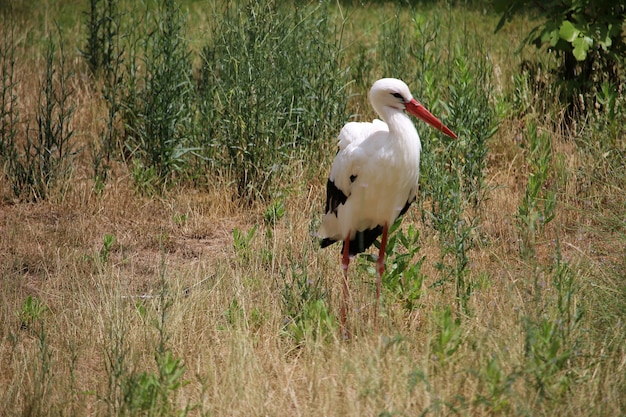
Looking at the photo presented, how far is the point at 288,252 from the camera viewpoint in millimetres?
4918

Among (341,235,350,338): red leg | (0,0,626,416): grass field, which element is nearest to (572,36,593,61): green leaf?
(0,0,626,416): grass field

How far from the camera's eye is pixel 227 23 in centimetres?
597

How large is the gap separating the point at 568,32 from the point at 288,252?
276cm

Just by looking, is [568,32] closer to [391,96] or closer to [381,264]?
[391,96]

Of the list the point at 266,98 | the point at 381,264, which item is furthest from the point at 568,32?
the point at 381,264

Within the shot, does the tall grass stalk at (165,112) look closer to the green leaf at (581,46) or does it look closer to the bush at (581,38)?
the bush at (581,38)

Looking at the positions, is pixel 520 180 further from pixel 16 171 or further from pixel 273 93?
pixel 16 171

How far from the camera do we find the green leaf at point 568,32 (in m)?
6.11

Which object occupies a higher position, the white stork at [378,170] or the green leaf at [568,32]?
the green leaf at [568,32]

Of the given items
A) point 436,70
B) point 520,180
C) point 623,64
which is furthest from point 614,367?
point 436,70

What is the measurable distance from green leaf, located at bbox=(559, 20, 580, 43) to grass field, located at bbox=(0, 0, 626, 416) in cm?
51

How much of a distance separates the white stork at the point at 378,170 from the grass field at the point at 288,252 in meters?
0.22

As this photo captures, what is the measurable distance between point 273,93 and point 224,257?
134 cm

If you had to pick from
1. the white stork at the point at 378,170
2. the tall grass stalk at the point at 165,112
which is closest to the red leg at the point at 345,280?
the white stork at the point at 378,170
